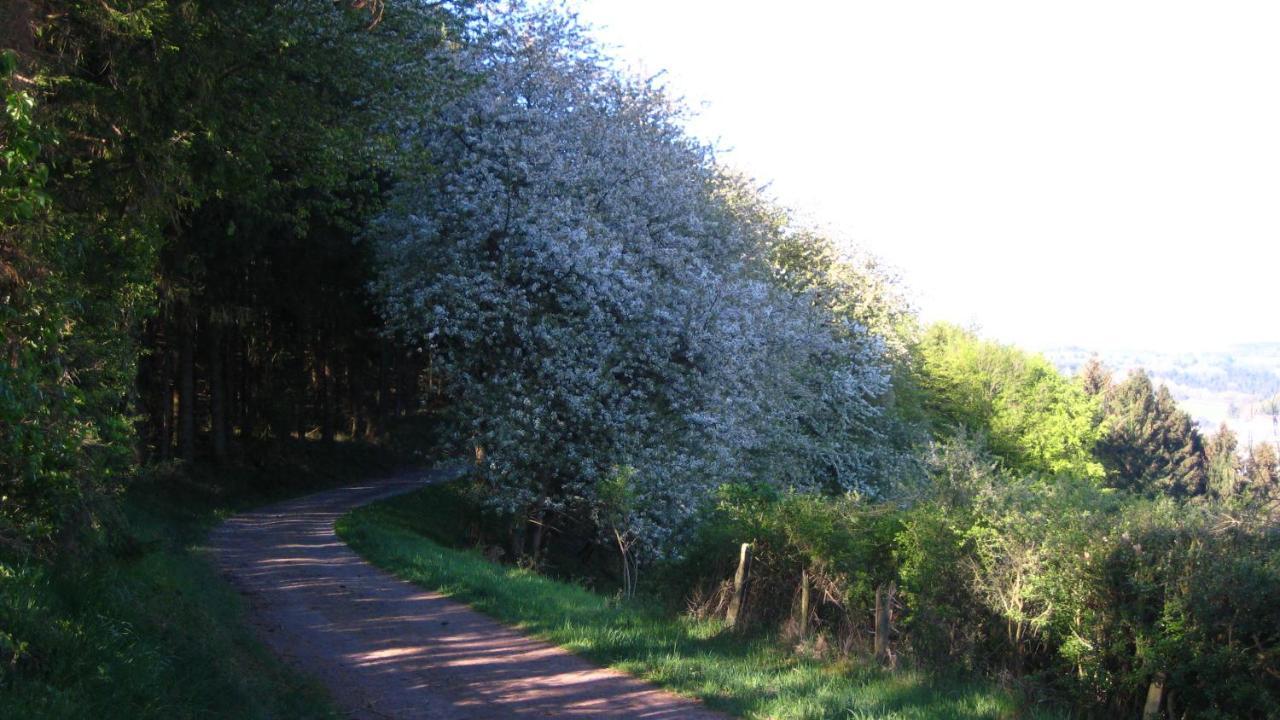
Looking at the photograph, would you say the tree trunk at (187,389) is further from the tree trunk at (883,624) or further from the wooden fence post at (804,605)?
the tree trunk at (883,624)

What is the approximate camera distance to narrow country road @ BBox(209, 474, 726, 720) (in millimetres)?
8977

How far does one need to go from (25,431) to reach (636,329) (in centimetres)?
1437

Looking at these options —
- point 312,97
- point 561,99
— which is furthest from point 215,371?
point 312,97

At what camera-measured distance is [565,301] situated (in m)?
20.2

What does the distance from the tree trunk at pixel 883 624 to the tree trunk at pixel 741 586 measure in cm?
Answer: 201

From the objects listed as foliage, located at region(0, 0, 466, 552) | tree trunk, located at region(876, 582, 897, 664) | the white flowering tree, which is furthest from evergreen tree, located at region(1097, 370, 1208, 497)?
foliage, located at region(0, 0, 466, 552)

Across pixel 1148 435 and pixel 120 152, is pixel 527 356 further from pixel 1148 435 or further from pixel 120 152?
pixel 1148 435

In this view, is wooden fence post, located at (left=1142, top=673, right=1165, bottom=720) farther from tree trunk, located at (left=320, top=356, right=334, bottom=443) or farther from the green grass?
tree trunk, located at (left=320, top=356, right=334, bottom=443)

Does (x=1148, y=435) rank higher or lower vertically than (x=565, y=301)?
lower

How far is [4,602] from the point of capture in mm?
6094

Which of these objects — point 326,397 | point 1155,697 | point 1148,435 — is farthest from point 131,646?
point 1148,435

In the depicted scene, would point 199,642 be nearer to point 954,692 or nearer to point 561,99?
point 954,692

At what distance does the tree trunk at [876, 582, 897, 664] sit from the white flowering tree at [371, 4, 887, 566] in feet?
25.9

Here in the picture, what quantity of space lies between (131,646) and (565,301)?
13.7 metres
